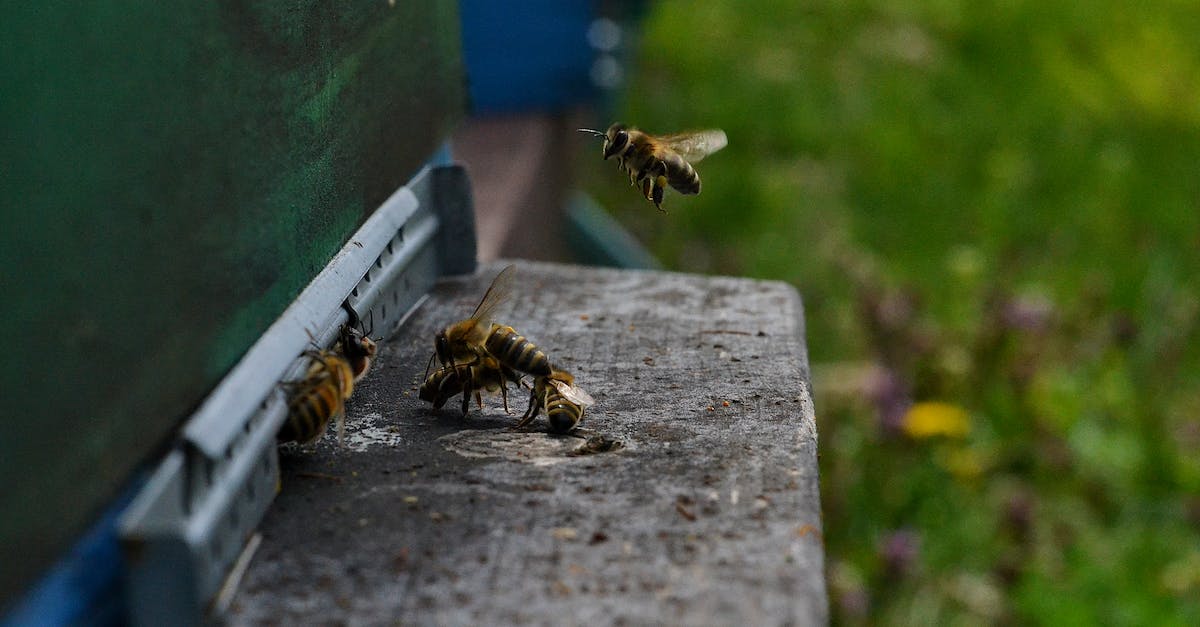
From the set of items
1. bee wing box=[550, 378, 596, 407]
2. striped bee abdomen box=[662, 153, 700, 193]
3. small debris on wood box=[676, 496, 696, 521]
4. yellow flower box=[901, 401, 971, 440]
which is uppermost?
striped bee abdomen box=[662, 153, 700, 193]

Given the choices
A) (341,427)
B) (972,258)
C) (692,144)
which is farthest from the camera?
(972,258)

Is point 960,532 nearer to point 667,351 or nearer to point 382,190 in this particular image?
point 667,351

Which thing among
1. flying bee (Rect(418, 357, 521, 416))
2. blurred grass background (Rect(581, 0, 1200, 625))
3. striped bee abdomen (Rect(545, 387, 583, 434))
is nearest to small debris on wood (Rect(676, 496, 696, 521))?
striped bee abdomen (Rect(545, 387, 583, 434))

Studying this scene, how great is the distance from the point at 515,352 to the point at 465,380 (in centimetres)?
8

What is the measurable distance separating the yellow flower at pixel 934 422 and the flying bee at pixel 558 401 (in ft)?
6.08

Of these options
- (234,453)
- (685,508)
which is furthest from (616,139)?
(234,453)

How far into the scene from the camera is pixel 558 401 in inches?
63.5

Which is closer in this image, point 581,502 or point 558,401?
point 581,502

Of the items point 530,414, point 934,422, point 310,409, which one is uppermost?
point 310,409

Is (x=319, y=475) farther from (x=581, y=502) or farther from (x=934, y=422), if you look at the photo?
(x=934, y=422)

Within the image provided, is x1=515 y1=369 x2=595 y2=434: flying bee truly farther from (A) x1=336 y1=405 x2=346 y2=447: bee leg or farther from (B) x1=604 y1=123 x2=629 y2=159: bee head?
(B) x1=604 y1=123 x2=629 y2=159: bee head

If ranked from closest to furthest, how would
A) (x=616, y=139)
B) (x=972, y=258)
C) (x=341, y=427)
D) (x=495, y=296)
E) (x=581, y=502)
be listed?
(x=581, y=502), (x=341, y=427), (x=495, y=296), (x=616, y=139), (x=972, y=258)

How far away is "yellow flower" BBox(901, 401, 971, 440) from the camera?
3352 mm

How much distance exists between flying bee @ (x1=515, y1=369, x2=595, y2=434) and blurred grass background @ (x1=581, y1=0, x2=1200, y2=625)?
4.77 ft
